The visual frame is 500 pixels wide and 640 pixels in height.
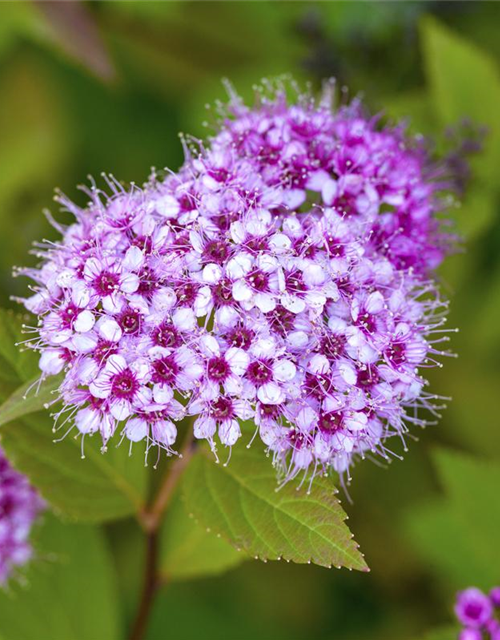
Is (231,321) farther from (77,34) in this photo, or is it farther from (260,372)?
(77,34)

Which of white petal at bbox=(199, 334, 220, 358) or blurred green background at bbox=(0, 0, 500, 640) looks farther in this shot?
blurred green background at bbox=(0, 0, 500, 640)

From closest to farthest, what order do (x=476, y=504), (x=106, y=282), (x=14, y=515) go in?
(x=106, y=282)
(x=14, y=515)
(x=476, y=504)

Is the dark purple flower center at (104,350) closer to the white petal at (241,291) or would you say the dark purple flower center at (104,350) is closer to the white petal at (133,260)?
the white petal at (133,260)

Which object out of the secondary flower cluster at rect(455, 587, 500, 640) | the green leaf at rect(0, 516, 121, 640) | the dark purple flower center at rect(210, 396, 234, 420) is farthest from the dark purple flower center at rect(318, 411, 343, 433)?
the green leaf at rect(0, 516, 121, 640)

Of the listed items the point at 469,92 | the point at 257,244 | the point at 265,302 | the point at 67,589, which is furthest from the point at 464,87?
the point at 67,589

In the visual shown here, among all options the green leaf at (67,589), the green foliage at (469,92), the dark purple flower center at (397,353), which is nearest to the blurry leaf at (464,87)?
the green foliage at (469,92)

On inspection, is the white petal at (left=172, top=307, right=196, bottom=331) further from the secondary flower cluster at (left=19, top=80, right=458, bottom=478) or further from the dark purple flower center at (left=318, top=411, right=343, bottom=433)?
the dark purple flower center at (left=318, top=411, right=343, bottom=433)

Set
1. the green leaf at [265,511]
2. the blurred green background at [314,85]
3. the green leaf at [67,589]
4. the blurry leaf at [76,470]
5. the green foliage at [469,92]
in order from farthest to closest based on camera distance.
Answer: the blurred green background at [314,85], the green foliage at [469,92], the green leaf at [67,589], the blurry leaf at [76,470], the green leaf at [265,511]

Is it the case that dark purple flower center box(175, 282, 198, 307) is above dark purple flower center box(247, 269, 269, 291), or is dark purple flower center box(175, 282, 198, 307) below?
below
